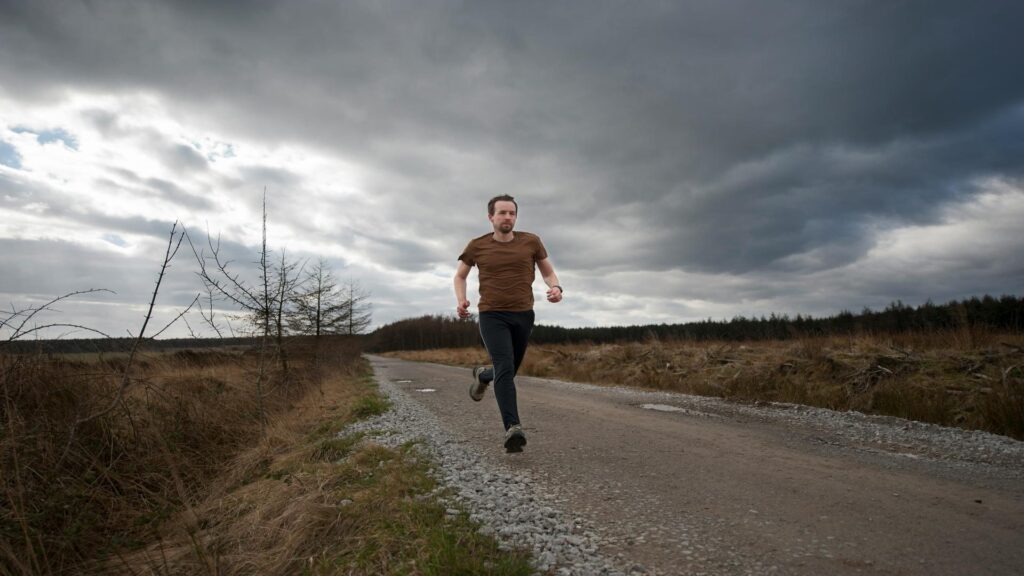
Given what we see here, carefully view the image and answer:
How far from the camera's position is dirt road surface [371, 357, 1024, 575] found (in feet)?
8.82

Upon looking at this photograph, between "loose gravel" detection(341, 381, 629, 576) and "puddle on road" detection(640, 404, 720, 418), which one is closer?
"loose gravel" detection(341, 381, 629, 576)

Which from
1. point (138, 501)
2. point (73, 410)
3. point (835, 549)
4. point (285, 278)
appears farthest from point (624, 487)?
point (285, 278)

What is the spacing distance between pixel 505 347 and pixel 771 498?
2551 mm

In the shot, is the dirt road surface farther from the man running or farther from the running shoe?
the man running

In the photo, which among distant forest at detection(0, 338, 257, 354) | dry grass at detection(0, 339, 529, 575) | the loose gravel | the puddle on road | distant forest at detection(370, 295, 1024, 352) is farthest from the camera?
distant forest at detection(370, 295, 1024, 352)

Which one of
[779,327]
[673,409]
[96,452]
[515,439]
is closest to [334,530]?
[515,439]

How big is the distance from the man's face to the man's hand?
76 cm

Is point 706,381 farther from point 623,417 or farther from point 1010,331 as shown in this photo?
point 1010,331

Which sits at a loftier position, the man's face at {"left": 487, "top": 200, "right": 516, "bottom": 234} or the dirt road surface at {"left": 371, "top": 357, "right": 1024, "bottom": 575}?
the man's face at {"left": 487, "top": 200, "right": 516, "bottom": 234}

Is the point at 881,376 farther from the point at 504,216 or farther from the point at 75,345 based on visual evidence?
the point at 75,345

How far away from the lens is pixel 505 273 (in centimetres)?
522

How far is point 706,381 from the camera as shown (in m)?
11.8

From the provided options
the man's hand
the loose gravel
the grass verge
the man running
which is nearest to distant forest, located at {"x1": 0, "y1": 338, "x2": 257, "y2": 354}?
the grass verge

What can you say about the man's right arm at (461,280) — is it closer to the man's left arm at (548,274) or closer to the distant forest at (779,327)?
the man's left arm at (548,274)
